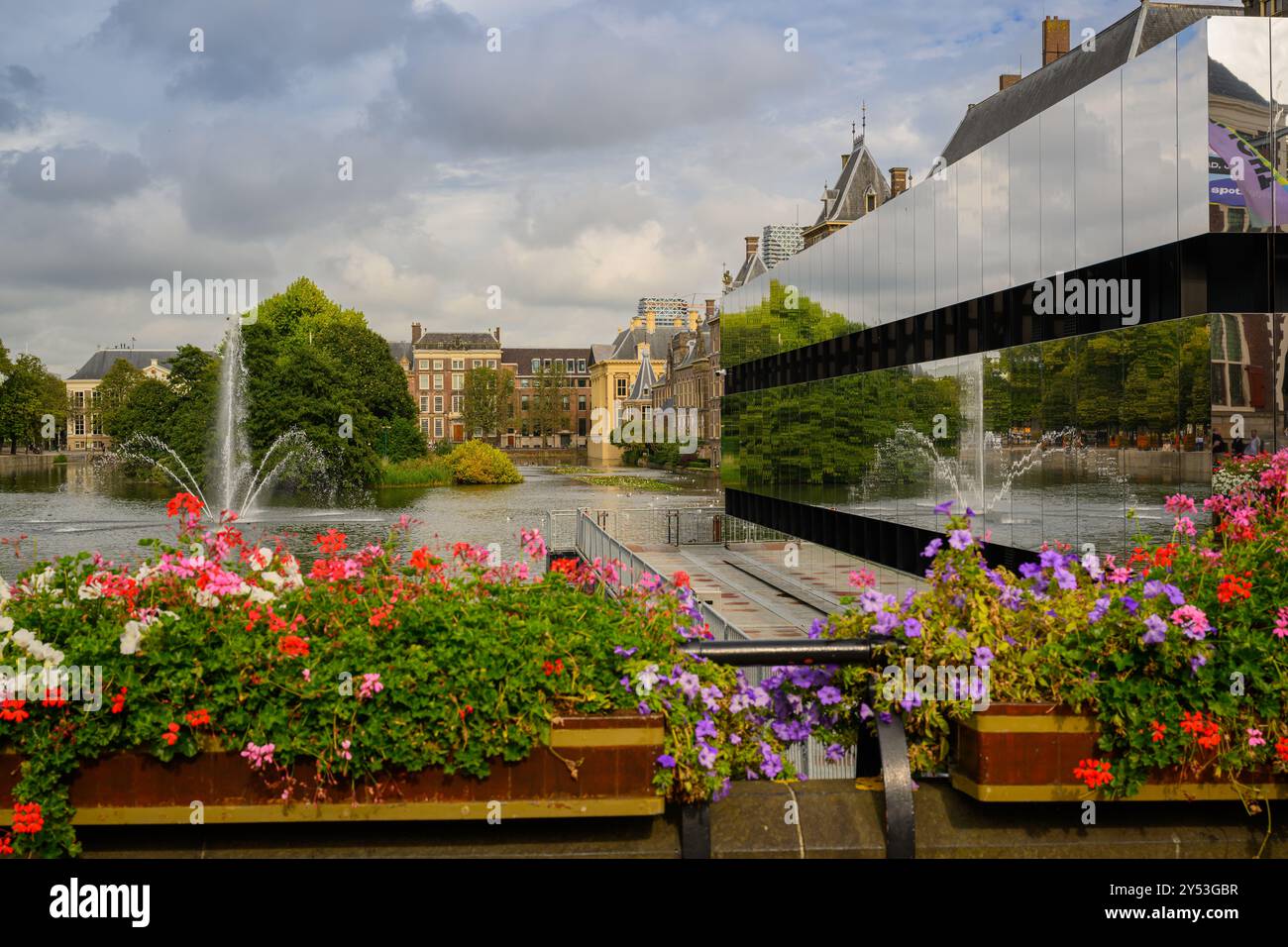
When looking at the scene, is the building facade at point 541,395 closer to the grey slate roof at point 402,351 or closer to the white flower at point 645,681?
the grey slate roof at point 402,351

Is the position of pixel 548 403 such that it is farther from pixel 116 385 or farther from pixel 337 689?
pixel 337 689

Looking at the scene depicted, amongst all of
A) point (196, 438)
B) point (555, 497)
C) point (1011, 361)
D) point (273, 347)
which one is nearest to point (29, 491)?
point (196, 438)

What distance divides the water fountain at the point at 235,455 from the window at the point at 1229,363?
153 feet

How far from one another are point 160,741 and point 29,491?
67235mm

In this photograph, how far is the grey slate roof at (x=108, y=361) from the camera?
142 m

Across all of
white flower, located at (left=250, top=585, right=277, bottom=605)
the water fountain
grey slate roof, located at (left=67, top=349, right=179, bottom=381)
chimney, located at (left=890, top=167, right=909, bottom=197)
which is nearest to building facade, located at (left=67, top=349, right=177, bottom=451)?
grey slate roof, located at (left=67, top=349, right=179, bottom=381)

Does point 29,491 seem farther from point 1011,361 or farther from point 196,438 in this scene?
point 1011,361

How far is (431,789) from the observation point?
12.2ft

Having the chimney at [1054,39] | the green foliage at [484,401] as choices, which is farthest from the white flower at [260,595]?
the green foliage at [484,401]

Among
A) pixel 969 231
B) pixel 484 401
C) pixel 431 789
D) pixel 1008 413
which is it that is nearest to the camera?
pixel 431 789

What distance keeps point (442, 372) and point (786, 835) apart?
152556 millimetres

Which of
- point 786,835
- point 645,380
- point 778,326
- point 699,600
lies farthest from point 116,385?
point 786,835

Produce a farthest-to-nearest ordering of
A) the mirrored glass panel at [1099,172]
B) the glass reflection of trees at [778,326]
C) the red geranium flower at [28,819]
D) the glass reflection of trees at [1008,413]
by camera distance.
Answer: the glass reflection of trees at [778,326] < the mirrored glass panel at [1099,172] < the glass reflection of trees at [1008,413] < the red geranium flower at [28,819]

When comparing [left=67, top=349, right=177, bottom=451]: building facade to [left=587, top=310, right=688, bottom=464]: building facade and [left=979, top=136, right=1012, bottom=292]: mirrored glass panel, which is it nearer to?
[left=587, top=310, right=688, bottom=464]: building facade
